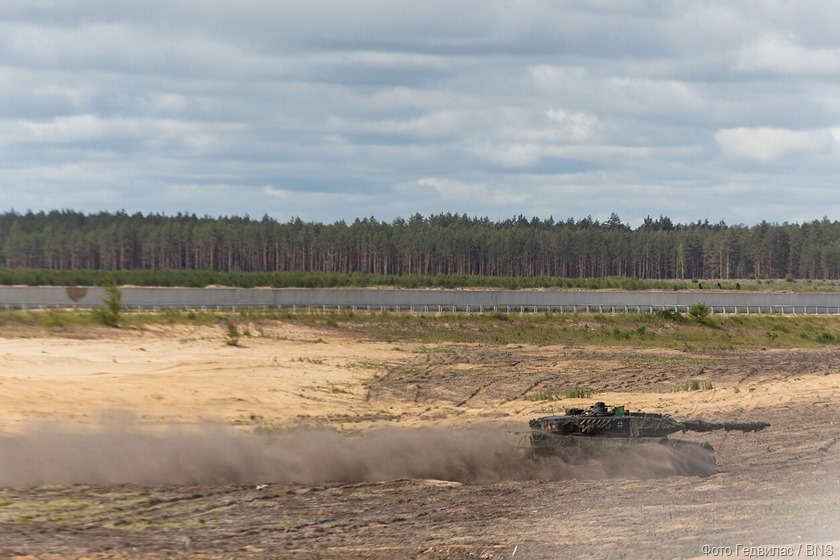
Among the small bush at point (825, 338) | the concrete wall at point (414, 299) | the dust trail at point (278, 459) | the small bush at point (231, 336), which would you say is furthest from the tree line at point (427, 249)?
the dust trail at point (278, 459)

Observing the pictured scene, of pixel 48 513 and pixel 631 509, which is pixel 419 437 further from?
pixel 48 513

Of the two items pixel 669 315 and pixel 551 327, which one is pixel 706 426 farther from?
pixel 669 315

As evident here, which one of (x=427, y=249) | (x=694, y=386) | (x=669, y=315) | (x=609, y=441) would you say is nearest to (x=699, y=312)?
(x=669, y=315)

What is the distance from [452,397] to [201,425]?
1170cm

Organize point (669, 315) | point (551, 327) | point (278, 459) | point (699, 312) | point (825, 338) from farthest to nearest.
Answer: point (699, 312) → point (669, 315) → point (825, 338) → point (551, 327) → point (278, 459)

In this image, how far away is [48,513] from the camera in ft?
53.3

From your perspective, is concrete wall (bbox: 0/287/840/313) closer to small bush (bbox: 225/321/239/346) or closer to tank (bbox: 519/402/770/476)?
small bush (bbox: 225/321/239/346)

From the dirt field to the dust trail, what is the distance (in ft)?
0.16

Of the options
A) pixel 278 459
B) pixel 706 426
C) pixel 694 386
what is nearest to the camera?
pixel 278 459

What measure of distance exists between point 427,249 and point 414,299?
92.0 m

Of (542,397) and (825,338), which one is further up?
(542,397)

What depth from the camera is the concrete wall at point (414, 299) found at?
65375mm

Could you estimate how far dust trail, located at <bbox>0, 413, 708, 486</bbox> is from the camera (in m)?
19.7

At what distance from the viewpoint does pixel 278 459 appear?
21.1 meters
